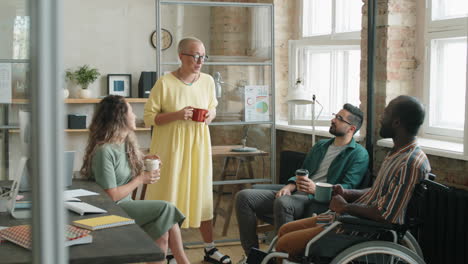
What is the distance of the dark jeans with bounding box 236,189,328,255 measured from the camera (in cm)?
385

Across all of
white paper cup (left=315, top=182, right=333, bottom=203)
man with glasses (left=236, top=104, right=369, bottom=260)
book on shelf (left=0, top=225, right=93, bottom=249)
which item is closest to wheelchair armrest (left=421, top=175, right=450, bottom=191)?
white paper cup (left=315, top=182, right=333, bottom=203)

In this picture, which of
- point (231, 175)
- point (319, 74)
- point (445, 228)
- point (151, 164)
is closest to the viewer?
point (151, 164)

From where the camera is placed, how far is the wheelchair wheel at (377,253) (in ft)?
9.41

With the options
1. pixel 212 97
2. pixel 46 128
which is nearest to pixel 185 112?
pixel 212 97

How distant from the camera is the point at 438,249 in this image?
3.44 m

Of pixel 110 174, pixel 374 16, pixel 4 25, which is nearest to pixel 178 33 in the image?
pixel 374 16

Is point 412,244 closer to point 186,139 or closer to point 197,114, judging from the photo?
point 197,114

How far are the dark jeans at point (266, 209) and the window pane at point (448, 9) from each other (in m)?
1.60

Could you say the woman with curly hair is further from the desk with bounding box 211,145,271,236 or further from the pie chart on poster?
the pie chart on poster

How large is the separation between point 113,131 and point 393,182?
5.05ft

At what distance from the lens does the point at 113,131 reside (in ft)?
10.9

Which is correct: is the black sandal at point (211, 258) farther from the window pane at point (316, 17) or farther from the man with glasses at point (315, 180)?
the window pane at point (316, 17)

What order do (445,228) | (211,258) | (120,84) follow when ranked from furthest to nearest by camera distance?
(120,84), (211,258), (445,228)

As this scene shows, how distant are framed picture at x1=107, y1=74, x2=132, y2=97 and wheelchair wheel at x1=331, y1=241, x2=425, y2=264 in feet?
16.9
